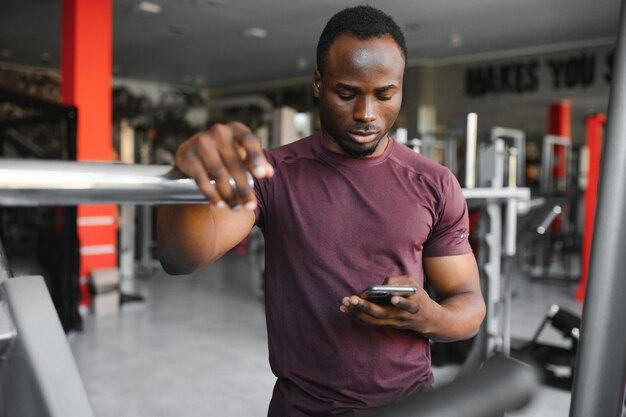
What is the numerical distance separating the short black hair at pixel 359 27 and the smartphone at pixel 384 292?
436 mm

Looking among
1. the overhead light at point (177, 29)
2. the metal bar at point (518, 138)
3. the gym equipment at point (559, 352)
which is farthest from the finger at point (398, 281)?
the overhead light at point (177, 29)

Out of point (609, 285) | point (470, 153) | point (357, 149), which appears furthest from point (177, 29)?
point (609, 285)

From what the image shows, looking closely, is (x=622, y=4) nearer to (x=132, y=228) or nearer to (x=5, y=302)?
(x=5, y=302)

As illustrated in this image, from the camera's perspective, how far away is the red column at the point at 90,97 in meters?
4.93

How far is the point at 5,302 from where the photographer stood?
37 centimetres

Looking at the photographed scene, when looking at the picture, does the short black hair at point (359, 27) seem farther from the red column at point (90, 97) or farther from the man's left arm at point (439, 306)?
the red column at point (90, 97)

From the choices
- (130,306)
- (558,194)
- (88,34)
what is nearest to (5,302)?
(130,306)

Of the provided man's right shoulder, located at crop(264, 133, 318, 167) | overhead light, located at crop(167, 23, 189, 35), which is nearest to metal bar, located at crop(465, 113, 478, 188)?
man's right shoulder, located at crop(264, 133, 318, 167)

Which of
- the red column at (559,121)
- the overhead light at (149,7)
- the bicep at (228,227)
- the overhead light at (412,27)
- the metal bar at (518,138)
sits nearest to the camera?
the bicep at (228,227)

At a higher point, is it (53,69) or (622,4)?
(53,69)

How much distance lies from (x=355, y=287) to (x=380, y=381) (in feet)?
0.56

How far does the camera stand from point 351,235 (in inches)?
40.9

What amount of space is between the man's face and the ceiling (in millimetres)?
5242

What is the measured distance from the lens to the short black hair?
0.99m
